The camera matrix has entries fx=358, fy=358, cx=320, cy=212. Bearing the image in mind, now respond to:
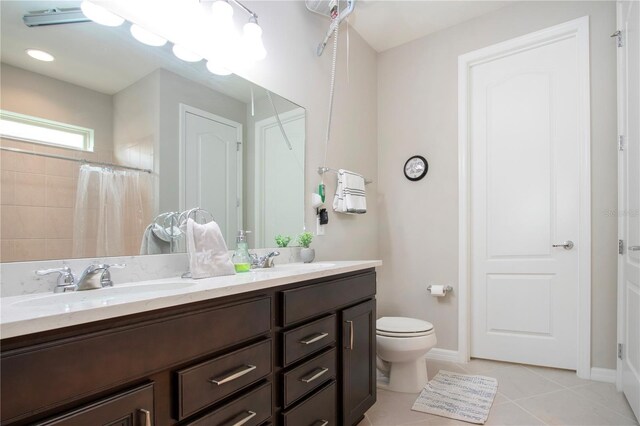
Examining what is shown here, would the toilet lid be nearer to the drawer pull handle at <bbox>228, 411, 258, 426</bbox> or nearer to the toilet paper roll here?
the toilet paper roll

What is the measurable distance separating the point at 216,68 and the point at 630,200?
2286mm

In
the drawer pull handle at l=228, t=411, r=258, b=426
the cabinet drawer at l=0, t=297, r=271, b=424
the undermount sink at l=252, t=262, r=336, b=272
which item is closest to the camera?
the cabinet drawer at l=0, t=297, r=271, b=424

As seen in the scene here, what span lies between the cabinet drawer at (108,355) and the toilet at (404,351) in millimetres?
1334

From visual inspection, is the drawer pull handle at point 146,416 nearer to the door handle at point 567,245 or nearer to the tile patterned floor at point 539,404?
the tile patterned floor at point 539,404

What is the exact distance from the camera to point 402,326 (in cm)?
227

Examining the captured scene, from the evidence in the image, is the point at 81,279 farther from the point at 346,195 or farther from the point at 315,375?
the point at 346,195

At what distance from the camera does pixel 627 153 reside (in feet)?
6.65

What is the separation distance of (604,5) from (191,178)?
2848mm

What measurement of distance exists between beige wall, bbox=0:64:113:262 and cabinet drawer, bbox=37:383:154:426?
574 millimetres

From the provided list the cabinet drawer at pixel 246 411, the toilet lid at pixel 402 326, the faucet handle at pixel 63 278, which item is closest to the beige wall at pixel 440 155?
the toilet lid at pixel 402 326

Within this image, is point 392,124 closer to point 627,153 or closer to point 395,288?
point 395,288

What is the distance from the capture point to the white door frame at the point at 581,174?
2373 mm

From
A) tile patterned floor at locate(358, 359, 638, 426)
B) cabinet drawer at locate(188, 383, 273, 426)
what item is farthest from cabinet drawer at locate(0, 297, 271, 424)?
tile patterned floor at locate(358, 359, 638, 426)

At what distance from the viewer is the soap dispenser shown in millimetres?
1609
